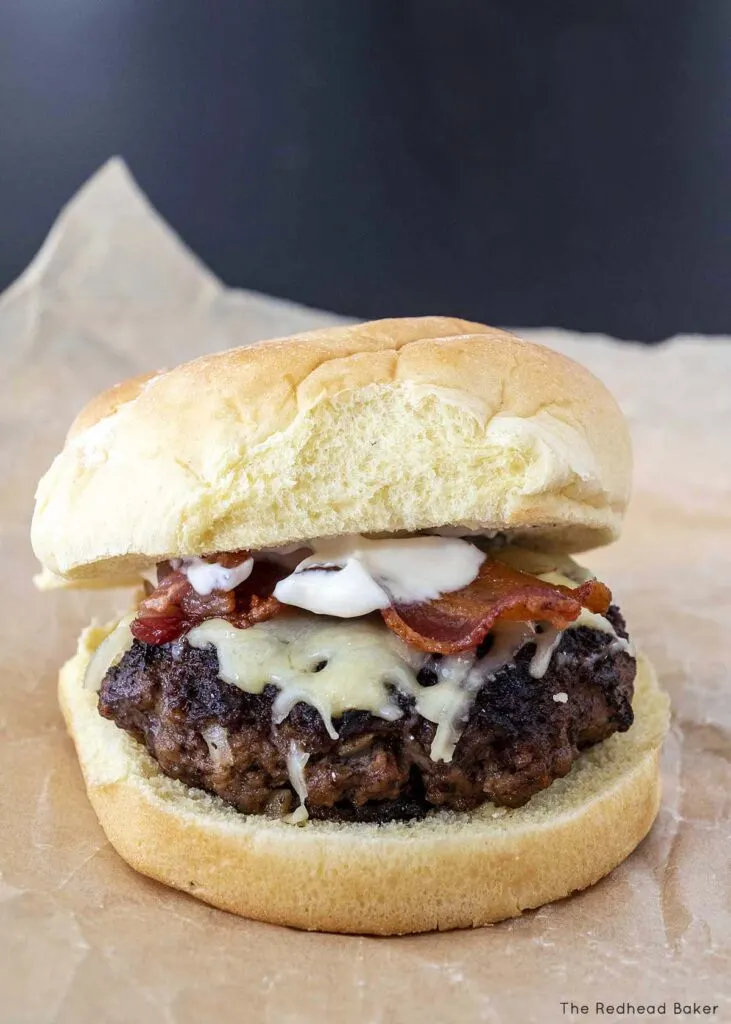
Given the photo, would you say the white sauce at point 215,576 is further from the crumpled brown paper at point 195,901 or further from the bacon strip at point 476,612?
the crumpled brown paper at point 195,901

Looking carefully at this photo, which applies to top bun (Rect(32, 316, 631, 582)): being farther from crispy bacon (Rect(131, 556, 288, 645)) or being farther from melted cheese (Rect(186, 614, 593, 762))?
melted cheese (Rect(186, 614, 593, 762))

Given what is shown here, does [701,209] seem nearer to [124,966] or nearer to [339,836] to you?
[339,836]

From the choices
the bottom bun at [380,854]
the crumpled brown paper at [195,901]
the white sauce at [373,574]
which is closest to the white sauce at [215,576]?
the white sauce at [373,574]

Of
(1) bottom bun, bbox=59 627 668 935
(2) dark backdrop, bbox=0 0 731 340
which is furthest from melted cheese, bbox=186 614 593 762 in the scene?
(2) dark backdrop, bbox=0 0 731 340

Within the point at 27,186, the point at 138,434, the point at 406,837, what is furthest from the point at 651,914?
the point at 27,186

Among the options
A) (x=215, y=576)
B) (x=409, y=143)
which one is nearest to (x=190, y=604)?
(x=215, y=576)

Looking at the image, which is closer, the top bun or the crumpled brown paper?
the crumpled brown paper

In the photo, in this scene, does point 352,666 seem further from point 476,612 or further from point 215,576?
point 215,576
